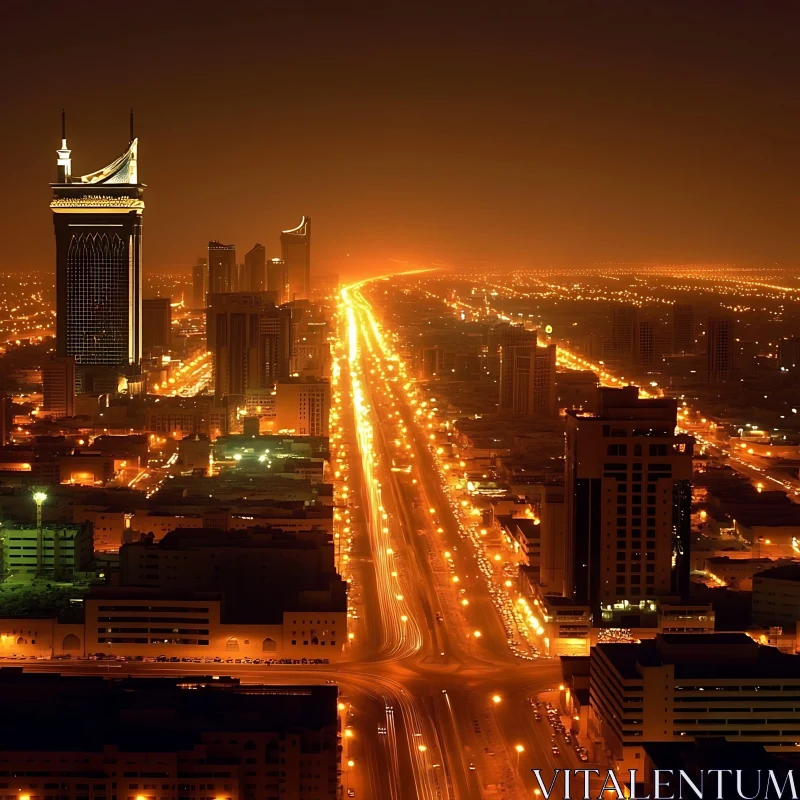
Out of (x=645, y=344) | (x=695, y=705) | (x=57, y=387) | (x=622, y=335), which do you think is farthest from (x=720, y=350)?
(x=695, y=705)

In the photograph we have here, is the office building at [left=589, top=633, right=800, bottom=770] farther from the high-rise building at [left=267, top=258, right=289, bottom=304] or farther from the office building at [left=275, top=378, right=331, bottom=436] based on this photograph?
the high-rise building at [left=267, top=258, right=289, bottom=304]

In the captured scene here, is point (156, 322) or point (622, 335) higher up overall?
point (156, 322)

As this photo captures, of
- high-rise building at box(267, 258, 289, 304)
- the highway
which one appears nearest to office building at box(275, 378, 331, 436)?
the highway

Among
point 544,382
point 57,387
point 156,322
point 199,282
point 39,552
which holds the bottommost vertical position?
point 39,552

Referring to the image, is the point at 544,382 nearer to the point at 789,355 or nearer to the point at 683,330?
the point at 789,355

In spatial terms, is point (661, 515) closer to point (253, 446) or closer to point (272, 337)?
point (253, 446)

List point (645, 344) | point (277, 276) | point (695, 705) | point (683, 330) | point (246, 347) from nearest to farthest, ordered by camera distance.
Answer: point (695, 705) → point (246, 347) → point (645, 344) → point (683, 330) → point (277, 276)

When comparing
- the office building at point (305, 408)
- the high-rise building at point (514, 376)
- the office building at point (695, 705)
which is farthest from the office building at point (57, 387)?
the office building at point (695, 705)
